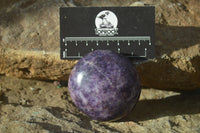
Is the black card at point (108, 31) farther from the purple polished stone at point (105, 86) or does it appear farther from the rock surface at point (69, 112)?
the rock surface at point (69, 112)

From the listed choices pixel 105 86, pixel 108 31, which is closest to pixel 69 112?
pixel 105 86

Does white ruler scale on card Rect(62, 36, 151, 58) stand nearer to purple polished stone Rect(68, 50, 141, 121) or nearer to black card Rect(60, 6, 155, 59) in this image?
black card Rect(60, 6, 155, 59)

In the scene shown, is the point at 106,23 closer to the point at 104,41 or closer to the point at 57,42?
the point at 104,41

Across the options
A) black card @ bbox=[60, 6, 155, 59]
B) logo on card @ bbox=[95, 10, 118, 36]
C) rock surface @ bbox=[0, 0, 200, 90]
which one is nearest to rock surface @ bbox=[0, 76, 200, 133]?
rock surface @ bbox=[0, 0, 200, 90]

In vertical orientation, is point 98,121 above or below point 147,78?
below

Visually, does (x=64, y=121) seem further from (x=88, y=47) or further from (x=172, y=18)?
(x=172, y=18)

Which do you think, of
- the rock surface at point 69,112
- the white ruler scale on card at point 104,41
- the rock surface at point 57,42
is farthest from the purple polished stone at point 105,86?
the rock surface at point 57,42

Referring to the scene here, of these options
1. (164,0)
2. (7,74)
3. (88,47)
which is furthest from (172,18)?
(7,74)
